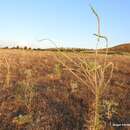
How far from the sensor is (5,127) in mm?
7949

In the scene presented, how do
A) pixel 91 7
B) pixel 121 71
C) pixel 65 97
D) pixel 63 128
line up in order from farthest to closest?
pixel 121 71, pixel 65 97, pixel 63 128, pixel 91 7

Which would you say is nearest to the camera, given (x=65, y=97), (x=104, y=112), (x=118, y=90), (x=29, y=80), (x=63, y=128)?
(x=63, y=128)

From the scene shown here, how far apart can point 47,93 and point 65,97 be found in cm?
70

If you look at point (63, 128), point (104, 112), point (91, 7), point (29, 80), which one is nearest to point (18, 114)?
point (63, 128)

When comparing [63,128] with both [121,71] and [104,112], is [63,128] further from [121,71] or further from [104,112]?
[121,71]

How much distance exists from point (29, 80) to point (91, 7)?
6520 mm

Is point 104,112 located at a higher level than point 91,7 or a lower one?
lower

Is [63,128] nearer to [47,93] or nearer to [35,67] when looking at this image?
[47,93]

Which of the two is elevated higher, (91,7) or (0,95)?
(91,7)

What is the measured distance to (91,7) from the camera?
18.6 ft

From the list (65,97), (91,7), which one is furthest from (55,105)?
(91,7)

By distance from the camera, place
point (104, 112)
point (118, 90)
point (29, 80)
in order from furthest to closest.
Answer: point (29, 80) < point (118, 90) < point (104, 112)

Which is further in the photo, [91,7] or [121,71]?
[121,71]

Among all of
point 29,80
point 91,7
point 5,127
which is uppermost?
point 91,7
